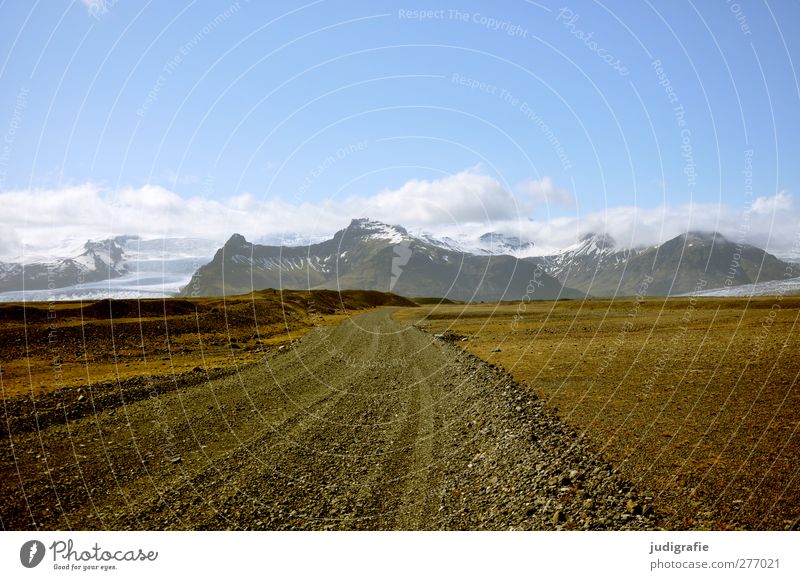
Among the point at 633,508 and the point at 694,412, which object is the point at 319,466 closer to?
the point at 633,508

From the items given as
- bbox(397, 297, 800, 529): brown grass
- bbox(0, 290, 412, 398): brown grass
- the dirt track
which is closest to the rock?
the dirt track

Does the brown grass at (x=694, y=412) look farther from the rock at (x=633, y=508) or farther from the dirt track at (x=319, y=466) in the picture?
the dirt track at (x=319, y=466)

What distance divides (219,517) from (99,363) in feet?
106

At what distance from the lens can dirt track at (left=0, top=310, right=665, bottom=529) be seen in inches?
414

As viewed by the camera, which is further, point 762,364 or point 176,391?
point 176,391

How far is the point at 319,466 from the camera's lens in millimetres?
13828

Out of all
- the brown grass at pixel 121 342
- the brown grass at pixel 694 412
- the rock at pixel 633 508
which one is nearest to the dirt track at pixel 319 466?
the rock at pixel 633 508

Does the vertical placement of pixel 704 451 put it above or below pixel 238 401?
above

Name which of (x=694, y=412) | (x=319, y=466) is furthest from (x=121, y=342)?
(x=694, y=412)

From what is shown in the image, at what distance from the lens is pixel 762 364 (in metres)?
22.2

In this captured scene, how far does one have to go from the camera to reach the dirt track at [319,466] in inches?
414

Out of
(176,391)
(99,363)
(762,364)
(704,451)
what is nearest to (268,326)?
(99,363)
